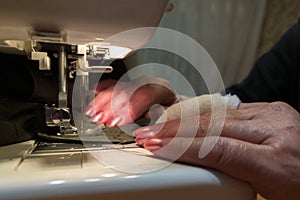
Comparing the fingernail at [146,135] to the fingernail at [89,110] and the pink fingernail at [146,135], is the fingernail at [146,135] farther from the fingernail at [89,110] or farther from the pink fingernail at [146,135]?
the fingernail at [89,110]

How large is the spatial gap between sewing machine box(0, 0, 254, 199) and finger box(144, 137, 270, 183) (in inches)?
0.5

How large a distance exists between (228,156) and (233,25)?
1237 millimetres

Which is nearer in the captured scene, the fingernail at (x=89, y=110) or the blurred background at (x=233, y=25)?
the fingernail at (x=89, y=110)

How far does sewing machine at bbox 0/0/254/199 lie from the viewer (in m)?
0.35

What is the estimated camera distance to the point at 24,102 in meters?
0.60

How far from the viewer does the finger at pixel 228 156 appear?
1.30 ft

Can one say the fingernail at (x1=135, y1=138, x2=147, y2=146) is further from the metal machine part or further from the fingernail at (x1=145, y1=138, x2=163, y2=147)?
the metal machine part

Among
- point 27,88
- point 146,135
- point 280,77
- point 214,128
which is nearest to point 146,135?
point 146,135

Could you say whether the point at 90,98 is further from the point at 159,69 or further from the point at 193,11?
the point at 193,11

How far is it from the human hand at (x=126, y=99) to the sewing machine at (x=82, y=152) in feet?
0.25

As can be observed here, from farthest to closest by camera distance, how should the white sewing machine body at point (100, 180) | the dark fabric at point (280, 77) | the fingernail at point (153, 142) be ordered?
1. the dark fabric at point (280, 77)
2. the fingernail at point (153, 142)
3. the white sewing machine body at point (100, 180)

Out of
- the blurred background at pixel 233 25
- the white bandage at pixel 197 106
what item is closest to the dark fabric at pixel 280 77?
the blurred background at pixel 233 25

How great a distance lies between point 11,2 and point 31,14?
3 cm

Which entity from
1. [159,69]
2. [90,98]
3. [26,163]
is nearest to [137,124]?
[90,98]
